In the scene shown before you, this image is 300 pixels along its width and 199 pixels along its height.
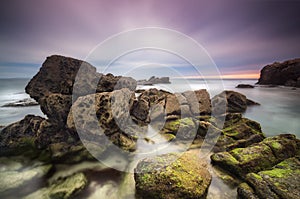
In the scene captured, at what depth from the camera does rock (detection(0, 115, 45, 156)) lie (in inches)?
303

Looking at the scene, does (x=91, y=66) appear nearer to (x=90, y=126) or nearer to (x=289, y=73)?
(x=90, y=126)

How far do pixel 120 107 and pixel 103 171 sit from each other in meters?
3.13

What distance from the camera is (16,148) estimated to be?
25.7 ft

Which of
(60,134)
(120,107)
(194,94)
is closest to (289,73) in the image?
(194,94)

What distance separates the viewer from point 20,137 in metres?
8.52

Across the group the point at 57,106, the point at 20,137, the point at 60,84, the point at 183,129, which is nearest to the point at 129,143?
the point at 183,129

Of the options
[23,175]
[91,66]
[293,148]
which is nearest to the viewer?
[23,175]

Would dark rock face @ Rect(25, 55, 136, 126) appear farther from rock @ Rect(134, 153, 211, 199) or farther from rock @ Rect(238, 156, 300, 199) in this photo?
rock @ Rect(238, 156, 300, 199)

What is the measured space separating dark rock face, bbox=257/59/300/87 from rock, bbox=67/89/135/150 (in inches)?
1832

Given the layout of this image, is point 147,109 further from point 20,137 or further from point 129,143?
point 20,137

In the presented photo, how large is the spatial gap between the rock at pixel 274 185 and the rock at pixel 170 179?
1.09 meters

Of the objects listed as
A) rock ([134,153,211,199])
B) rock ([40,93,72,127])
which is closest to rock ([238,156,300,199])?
rock ([134,153,211,199])

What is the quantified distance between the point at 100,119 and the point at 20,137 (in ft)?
16.0

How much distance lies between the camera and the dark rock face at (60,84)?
8438mm
